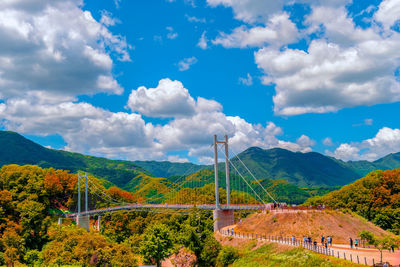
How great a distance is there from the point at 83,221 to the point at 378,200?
207 feet

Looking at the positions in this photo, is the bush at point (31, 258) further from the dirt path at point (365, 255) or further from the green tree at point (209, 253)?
the dirt path at point (365, 255)

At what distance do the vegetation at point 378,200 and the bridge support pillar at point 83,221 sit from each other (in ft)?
181

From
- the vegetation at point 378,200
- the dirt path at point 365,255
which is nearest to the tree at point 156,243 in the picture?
the dirt path at point 365,255

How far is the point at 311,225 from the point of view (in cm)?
4859

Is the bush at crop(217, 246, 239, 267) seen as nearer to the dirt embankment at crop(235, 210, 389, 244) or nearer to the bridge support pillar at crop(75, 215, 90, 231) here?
the dirt embankment at crop(235, 210, 389, 244)

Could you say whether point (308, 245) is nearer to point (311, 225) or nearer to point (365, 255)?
point (365, 255)

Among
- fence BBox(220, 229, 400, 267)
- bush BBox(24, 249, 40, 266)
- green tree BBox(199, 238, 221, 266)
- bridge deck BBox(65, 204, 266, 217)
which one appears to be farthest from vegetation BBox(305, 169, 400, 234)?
bush BBox(24, 249, 40, 266)

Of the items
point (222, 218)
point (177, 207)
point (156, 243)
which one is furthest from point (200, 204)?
point (156, 243)

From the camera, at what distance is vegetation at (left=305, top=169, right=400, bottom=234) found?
65.8 meters

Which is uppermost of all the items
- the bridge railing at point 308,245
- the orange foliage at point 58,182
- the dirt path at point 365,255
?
the orange foliage at point 58,182

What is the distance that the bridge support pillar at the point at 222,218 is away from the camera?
198 ft

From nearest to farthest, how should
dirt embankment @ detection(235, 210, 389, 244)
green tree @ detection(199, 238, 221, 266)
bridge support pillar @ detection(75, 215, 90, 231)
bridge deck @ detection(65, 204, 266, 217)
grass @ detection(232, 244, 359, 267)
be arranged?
grass @ detection(232, 244, 359, 267), green tree @ detection(199, 238, 221, 266), dirt embankment @ detection(235, 210, 389, 244), bridge deck @ detection(65, 204, 266, 217), bridge support pillar @ detection(75, 215, 90, 231)

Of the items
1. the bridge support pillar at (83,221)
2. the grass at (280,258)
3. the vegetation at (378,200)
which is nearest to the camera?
the grass at (280,258)

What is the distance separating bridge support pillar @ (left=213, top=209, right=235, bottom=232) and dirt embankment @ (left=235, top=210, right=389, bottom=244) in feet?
17.7
